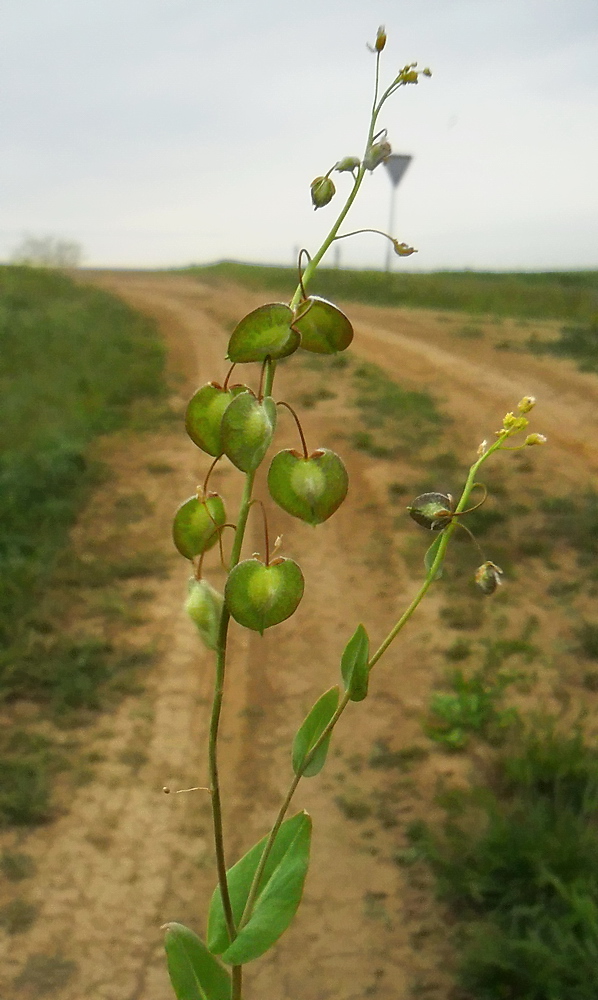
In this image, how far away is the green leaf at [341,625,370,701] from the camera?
0.65 meters

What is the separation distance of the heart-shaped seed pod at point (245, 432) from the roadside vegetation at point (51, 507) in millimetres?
1958

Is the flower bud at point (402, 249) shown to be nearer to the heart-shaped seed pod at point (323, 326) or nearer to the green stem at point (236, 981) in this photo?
the heart-shaped seed pod at point (323, 326)

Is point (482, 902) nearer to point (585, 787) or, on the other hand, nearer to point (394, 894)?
point (394, 894)

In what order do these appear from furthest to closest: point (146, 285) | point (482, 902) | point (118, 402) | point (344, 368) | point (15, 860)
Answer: point (146, 285)
point (344, 368)
point (118, 402)
point (15, 860)
point (482, 902)

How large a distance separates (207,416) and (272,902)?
1.36ft

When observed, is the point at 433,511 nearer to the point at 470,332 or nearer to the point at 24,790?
the point at 24,790

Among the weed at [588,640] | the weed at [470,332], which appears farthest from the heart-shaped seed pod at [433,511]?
the weed at [470,332]

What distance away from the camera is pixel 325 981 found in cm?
180

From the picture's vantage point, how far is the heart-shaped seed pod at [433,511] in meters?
0.60

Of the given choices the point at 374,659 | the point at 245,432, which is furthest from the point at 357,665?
the point at 245,432

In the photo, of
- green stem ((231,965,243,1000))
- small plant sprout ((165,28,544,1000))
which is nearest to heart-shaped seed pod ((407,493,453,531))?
small plant sprout ((165,28,544,1000))

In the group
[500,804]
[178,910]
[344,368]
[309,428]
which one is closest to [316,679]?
[500,804]

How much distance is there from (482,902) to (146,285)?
13.2 meters

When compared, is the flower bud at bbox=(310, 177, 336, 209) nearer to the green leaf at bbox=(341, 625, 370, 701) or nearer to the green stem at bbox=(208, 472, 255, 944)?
the green stem at bbox=(208, 472, 255, 944)
